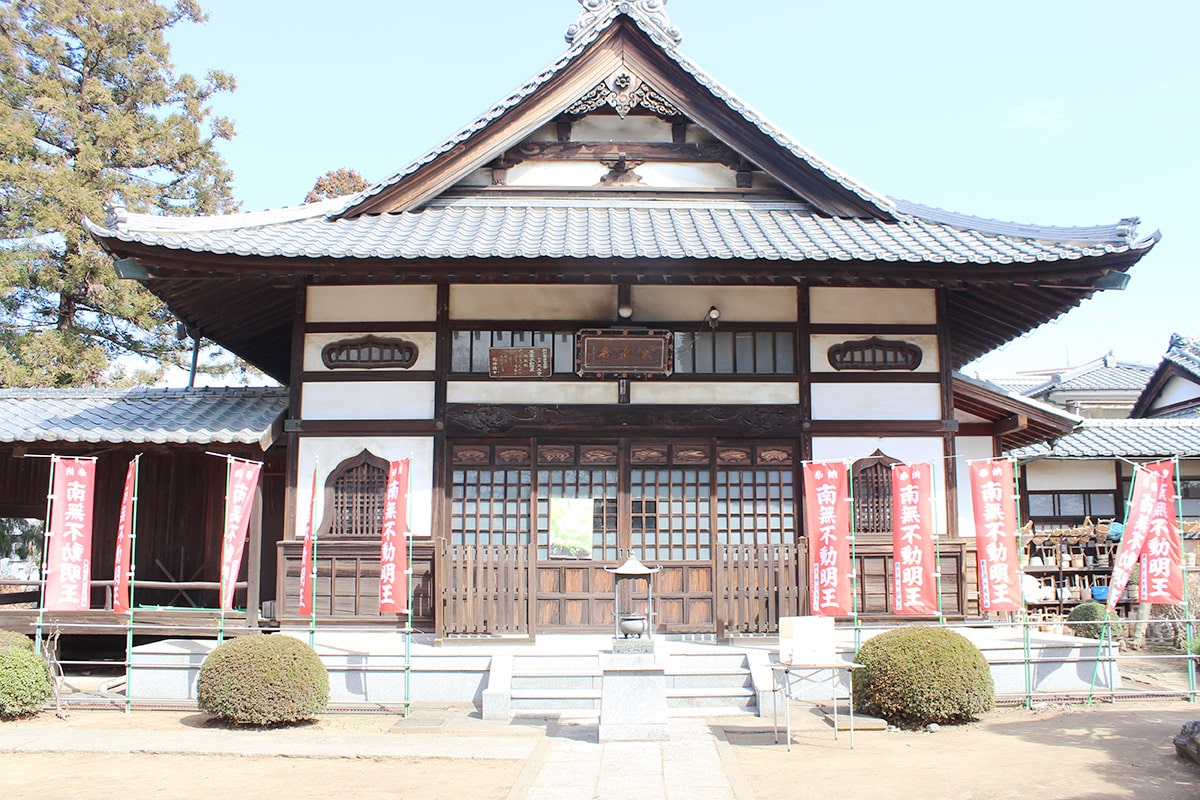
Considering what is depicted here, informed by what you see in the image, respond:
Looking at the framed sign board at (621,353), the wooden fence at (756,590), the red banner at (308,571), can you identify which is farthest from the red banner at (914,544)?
the red banner at (308,571)

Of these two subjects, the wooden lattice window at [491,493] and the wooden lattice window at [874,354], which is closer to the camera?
the wooden lattice window at [491,493]

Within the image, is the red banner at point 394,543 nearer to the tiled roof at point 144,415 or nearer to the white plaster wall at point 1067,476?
the tiled roof at point 144,415

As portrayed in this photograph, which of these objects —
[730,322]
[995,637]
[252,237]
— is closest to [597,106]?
[730,322]

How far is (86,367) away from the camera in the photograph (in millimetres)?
24828

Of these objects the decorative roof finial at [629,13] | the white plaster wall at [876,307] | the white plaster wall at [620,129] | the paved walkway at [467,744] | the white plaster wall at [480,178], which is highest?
the decorative roof finial at [629,13]

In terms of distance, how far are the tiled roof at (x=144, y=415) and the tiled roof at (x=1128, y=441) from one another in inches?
627

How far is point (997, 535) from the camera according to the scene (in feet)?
39.4

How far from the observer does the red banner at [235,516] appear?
12461 mm

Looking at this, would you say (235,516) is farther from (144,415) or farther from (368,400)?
(144,415)

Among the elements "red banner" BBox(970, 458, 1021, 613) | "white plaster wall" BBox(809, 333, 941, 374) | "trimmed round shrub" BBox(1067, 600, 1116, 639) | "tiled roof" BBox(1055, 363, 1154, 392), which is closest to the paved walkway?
"red banner" BBox(970, 458, 1021, 613)

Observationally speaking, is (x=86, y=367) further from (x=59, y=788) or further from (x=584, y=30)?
(x=59, y=788)

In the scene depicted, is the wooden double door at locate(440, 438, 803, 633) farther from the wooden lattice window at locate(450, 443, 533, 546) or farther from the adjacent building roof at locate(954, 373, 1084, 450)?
the adjacent building roof at locate(954, 373, 1084, 450)

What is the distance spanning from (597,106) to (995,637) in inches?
368

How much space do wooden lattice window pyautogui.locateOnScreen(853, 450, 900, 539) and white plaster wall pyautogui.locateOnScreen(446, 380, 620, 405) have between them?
3.53 metres
